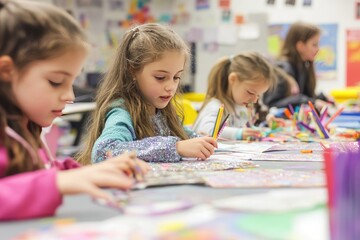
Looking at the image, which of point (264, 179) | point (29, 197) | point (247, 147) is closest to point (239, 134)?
point (247, 147)

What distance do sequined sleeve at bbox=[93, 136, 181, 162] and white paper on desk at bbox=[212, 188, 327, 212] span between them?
0.46 metres

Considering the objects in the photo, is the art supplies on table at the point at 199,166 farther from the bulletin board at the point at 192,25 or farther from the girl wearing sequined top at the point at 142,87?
the bulletin board at the point at 192,25

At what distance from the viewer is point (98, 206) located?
2.13 ft

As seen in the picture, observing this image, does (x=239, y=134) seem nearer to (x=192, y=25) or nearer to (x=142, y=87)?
(x=142, y=87)

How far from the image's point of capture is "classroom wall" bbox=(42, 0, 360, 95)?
4.20 m

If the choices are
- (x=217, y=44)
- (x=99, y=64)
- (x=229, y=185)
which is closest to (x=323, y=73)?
(x=217, y=44)

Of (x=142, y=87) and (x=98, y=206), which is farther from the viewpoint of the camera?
(x=142, y=87)

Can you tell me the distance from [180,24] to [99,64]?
78cm

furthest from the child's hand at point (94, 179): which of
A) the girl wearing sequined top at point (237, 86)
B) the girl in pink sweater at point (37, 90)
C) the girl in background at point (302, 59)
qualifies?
the girl in background at point (302, 59)

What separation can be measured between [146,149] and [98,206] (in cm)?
48

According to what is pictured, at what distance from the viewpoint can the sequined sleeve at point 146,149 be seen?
1.12m

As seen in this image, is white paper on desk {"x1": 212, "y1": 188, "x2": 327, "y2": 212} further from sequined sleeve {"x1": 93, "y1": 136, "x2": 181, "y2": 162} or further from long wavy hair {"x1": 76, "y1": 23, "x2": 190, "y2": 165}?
long wavy hair {"x1": 76, "y1": 23, "x2": 190, "y2": 165}

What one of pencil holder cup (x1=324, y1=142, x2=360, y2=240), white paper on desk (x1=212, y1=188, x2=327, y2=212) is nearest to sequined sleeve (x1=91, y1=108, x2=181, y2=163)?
white paper on desk (x1=212, y1=188, x2=327, y2=212)

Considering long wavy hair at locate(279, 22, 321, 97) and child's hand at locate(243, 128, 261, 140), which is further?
long wavy hair at locate(279, 22, 321, 97)
